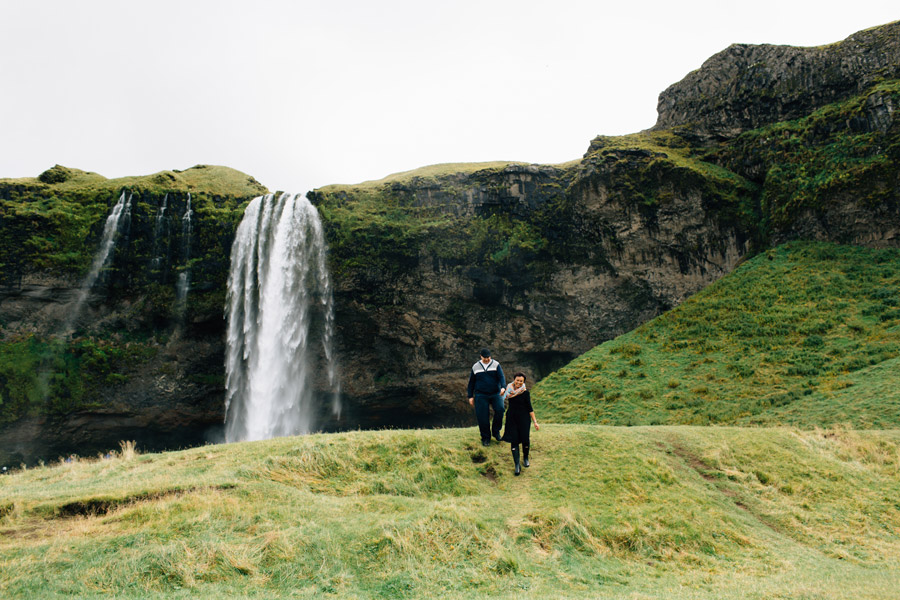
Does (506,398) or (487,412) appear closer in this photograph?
(506,398)

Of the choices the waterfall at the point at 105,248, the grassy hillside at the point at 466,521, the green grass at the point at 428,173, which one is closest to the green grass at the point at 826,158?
the green grass at the point at 428,173

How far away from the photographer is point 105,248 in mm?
40594

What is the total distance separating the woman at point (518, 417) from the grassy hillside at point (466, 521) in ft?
2.27

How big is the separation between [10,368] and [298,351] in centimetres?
2138

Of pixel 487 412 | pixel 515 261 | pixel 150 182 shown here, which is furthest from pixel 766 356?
pixel 150 182

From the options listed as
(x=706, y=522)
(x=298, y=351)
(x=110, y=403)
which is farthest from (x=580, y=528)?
(x=110, y=403)

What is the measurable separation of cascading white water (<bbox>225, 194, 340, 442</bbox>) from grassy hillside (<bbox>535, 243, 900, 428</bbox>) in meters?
20.4

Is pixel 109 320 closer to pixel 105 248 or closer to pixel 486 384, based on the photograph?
pixel 105 248

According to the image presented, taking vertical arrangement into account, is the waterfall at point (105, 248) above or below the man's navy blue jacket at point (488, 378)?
above

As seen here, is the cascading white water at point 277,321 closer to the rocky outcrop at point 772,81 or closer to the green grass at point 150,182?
the green grass at point 150,182

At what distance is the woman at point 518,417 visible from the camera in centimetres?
1131

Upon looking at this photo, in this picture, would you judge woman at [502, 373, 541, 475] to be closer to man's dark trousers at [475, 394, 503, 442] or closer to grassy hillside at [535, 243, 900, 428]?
man's dark trousers at [475, 394, 503, 442]

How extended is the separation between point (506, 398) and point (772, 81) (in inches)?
1824

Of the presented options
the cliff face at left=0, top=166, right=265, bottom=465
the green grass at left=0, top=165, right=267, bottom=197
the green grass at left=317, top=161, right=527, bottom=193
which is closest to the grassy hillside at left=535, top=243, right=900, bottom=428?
the green grass at left=317, top=161, right=527, bottom=193
